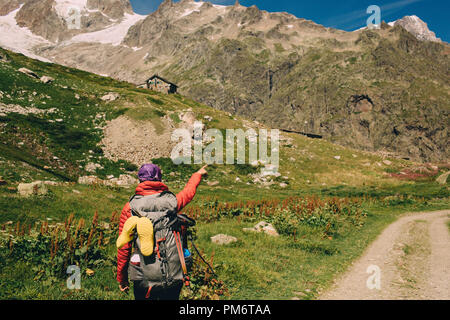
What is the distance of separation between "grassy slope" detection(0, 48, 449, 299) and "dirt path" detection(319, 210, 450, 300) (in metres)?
0.65

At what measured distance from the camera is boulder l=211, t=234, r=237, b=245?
1169cm

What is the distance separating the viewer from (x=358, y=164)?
44.5 metres

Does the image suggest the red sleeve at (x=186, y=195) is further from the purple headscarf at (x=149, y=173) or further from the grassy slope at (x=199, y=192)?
the grassy slope at (x=199, y=192)

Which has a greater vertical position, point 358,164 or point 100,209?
point 358,164

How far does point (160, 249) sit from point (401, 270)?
997 cm

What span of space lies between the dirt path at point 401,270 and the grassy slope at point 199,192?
2.14ft

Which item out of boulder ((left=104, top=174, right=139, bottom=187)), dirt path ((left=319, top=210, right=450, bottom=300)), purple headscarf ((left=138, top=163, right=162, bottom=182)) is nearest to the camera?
purple headscarf ((left=138, top=163, right=162, bottom=182))

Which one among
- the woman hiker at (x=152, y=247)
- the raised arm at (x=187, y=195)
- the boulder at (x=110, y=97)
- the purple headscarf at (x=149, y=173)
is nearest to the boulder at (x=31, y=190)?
the woman hiker at (x=152, y=247)

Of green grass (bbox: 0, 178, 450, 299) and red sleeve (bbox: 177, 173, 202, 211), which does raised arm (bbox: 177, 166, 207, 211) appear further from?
green grass (bbox: 0, 178, 450, 299)

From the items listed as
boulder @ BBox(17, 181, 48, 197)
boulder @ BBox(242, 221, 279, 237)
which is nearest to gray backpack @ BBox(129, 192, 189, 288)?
boulder @ BBox(242, 221, 279, 237)

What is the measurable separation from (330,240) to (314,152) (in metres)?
34.1

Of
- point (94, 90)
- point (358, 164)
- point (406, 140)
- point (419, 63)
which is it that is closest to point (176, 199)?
point (358, 164)

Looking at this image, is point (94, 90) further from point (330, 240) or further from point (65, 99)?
point (330, 240)
